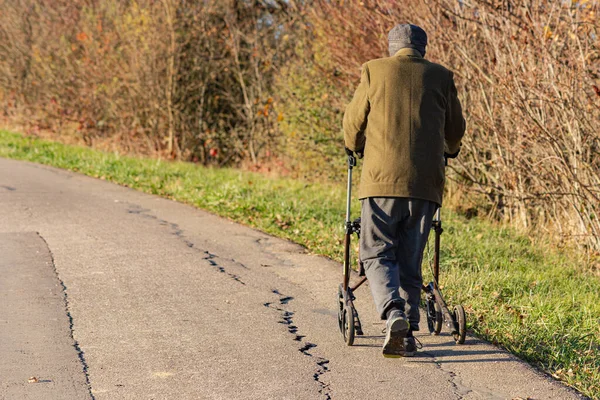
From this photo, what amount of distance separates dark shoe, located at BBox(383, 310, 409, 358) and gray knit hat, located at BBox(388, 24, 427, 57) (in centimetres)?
159

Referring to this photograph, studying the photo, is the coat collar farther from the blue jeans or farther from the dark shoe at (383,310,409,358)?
the dark shoe at (383,310,409,358)

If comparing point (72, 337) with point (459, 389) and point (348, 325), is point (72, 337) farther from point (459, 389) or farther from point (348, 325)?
point (459, 389)

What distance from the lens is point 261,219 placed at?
1012 centimetres

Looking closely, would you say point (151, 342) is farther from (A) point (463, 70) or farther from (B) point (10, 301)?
(A) point (463, 70)

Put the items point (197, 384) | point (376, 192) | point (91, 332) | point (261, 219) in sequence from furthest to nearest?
1. point (261, 219)
2. point (91, 332)
3. point (376, 192)
4. point (197, 384)

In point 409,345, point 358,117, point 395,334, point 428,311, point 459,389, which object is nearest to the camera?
point 459,389

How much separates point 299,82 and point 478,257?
7.37 metres

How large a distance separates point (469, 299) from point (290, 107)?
29.9ft

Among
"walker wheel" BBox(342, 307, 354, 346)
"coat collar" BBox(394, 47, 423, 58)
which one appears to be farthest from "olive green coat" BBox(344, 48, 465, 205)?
"walker wheel" BBox(342, 307, 354, 346)

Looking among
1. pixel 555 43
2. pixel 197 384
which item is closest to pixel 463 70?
pixel 555 43

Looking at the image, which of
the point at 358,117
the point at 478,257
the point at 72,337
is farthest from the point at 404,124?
the point at 478,257

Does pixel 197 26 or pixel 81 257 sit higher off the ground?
pixel 197 26

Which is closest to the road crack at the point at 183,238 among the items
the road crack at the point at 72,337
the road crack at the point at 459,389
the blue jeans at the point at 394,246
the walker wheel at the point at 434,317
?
the road crack at the point at 72,337

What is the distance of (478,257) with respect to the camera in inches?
331
